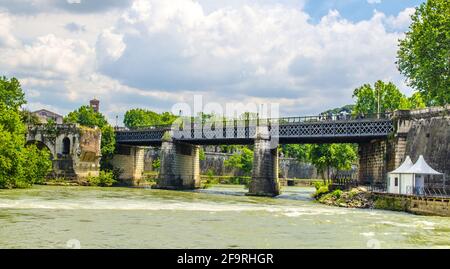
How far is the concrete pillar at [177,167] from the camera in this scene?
78.2m

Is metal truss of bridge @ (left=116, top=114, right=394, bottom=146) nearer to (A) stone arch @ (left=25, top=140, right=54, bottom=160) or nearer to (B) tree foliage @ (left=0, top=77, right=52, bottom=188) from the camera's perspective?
(A) stone arch @ (left=25, top=140, right=54, bottom=160)

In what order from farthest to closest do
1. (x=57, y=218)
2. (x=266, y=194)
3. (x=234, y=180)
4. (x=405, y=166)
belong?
(x=234, y=180)
(x=266, y=194)
(x=405, y=166)
(x=57, y=218)

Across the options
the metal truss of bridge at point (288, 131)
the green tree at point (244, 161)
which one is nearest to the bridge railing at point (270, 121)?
the metal truss of bridge at point (288, 131)

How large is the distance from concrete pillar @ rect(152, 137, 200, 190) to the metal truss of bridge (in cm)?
189

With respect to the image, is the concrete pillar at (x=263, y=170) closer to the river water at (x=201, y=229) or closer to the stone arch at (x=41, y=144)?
the river water at (x=201, y=229)

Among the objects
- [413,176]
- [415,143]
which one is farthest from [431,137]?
[413,176]

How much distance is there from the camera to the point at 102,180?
8269cm

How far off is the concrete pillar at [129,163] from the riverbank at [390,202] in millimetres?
44033

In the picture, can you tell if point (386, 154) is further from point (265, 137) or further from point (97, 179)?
point (97, 179)

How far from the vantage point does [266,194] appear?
6556 cm

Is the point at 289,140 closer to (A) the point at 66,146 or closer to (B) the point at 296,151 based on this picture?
(A) the point at 66,146

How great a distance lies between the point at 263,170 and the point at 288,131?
612 centimetres

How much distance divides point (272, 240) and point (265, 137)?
144 feet
